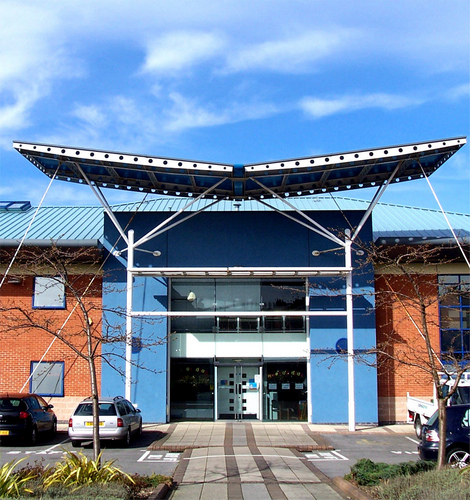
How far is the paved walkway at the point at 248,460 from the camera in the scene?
38.7 feet

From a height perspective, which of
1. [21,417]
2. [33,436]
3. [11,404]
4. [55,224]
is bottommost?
[33,436]

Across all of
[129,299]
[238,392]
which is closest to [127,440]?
[129,299]

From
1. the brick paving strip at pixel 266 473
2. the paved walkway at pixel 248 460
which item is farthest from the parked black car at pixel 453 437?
the brick paving strip at pixel 266 473

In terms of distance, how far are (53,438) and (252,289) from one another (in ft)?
28.8

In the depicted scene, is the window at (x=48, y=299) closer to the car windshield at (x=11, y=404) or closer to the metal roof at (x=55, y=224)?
the metal roof at (x=55, y=224)

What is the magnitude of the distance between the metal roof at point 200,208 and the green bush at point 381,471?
42.0ft

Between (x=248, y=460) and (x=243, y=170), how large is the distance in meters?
9.60

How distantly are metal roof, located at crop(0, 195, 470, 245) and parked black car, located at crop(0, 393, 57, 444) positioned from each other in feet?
22.5

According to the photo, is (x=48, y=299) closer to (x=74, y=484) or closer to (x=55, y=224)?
(x=55, y=224)

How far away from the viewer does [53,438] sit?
20.3 metres

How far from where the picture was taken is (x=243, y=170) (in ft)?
69.5

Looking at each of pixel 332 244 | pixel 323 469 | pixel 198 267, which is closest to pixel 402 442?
pixel 323 469

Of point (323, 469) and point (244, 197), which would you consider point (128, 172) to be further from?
point (323, 469)

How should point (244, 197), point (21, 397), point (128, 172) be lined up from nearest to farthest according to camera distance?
point (21, 397) → point (128, 172) → point (244, 197)
